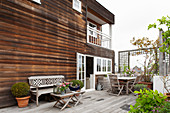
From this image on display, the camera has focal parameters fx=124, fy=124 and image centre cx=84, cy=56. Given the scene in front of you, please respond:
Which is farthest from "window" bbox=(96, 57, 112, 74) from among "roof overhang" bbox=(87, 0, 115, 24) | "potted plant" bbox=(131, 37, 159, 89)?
"roof overhang" bbox=(87, 0, 115, 24)

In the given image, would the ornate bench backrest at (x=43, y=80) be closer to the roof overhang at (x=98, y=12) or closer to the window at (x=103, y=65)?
the window at (x=103, y=65)

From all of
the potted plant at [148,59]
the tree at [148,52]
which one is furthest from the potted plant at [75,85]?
the tree at [148,52]

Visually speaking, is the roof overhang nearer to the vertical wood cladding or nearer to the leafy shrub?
the vertical wood cladding

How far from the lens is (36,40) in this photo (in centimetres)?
464

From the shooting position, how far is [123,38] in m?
14.4

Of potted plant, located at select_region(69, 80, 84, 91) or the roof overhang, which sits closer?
potted plant, located at select_region(69, 80, 84, 91)

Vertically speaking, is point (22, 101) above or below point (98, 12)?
below

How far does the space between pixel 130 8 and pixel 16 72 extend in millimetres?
10585

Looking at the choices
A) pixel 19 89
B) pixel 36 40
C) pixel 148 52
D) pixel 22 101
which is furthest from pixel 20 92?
pixel 148 52

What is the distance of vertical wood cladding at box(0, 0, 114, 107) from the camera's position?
3871mm

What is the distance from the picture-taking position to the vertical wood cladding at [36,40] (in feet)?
12.7

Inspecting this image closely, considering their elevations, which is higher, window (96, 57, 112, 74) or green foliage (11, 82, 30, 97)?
window (96, 57, 112, 74)

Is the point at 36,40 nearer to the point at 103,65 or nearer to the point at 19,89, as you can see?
the point at 19,89

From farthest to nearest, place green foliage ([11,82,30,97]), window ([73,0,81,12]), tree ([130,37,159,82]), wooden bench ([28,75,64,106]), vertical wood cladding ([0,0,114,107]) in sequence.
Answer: tree ([130,37,159,82]), window ([73,0,81,12]), wooden bench ([28,75,64,106]), vertical wood cladding ([0,0,114,107]), green foliage ([11,82,30,97])
